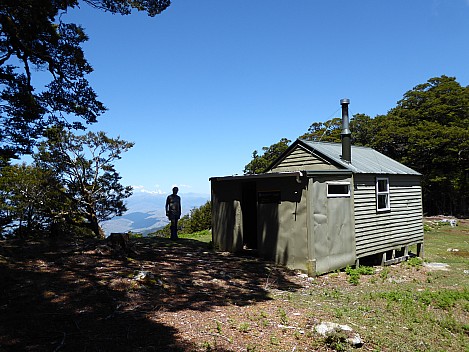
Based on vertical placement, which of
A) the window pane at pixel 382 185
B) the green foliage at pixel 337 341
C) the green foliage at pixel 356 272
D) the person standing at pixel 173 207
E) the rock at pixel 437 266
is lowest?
the rock at pixel 437 266

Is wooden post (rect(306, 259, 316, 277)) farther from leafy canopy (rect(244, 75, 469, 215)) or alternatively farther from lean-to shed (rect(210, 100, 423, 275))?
leafy canopy (rect(244, 75, 469, 215))

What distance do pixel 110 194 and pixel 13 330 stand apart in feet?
62.9

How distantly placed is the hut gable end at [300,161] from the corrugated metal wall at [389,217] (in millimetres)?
1528

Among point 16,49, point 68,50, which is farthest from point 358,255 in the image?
point 16,49

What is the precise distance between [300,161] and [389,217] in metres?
Answer: 4.08

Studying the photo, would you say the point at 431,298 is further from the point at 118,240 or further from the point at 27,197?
the point at 27,197

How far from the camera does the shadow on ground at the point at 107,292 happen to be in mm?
4395

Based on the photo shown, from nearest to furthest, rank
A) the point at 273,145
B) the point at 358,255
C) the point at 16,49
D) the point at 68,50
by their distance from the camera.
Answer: the point at 16,49 < the point at 68,50 < the point at 358,255 < the point at 273,145

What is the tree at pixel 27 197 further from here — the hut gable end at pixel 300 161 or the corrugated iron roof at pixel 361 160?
the corrugated iron roof at pixel 361 160

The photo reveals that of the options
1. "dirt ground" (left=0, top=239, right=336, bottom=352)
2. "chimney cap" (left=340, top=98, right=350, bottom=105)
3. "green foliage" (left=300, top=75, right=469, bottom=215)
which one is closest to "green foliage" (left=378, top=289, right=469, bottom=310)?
"dirt ground" (left=0, top=239, right=336, bottom=352)

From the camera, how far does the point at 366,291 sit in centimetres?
834

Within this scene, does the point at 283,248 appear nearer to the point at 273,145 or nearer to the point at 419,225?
the point at 419,225

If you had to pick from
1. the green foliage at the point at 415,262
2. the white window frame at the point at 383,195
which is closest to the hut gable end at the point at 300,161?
the white window frame at the point at 383,195

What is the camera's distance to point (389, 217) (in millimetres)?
12219
